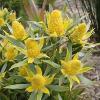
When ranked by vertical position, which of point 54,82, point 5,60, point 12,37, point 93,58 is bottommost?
point 93,58

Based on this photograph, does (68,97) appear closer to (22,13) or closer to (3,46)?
(3,46)

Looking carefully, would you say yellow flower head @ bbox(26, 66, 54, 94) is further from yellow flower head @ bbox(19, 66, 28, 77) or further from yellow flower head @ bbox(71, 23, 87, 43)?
yellow flower head @ bbox(71, 23, 87, 43)

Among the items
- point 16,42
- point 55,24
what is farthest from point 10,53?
point 55,24

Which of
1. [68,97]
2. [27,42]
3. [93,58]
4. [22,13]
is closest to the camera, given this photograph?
[27,42]

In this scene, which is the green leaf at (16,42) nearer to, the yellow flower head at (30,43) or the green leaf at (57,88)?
the yellow flower head at (30,43)

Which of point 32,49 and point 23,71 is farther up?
point 32,49

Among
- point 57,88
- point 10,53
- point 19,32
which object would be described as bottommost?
point 57,88

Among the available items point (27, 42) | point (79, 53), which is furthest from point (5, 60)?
point (79, 53)

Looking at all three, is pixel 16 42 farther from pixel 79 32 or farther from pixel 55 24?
pixel 79 32
